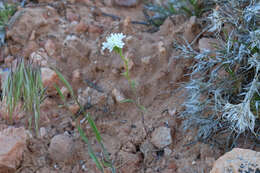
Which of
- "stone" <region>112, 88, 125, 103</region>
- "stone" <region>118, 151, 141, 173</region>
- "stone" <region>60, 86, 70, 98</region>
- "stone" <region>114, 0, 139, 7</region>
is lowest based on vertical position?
"stone" <region>118, 151, 141, 173</region>

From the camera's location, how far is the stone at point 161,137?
241 centimetres

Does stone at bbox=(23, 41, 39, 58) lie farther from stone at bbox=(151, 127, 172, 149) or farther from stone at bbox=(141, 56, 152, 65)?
stone at bbox=(151, 127, 172, 149)

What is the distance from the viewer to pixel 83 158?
2.43 m

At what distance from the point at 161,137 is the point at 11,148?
111cm

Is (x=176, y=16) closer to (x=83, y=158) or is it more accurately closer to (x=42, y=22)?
(x=42, y=22)

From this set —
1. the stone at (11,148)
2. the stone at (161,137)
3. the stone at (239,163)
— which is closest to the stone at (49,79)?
the stone at (11,148)

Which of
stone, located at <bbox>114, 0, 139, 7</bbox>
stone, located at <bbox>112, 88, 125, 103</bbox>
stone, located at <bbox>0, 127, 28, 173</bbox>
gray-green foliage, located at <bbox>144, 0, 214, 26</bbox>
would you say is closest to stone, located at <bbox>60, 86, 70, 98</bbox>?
stone, located at <bbox>112, 88, 125, 103</bbox>

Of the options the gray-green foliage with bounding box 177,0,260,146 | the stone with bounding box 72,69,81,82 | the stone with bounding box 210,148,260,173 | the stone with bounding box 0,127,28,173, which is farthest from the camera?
the stone with bounding box 72,69,81,82

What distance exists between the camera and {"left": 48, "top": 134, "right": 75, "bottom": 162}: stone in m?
2.40

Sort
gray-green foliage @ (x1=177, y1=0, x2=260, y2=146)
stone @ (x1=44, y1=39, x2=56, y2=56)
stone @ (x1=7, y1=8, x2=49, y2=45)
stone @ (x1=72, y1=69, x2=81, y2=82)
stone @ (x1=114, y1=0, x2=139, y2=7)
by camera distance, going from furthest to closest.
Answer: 1. stone @ (x1=114, y1=0, x2=139, y2=7)
2. stone @ (x1=7, y1=8, x2=49, y2=45)
3. stone @ (x1=44, y1=39, x2=56, y2=56)
4. stone @ (x1=72, y1=69, x2=81, y2=82)
5. gray-green foliage @ (x1=177, y1=0, x2=260, y2=146)

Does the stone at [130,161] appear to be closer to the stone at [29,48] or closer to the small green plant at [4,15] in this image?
the stone at [29,48]

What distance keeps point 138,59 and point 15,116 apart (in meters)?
1.19

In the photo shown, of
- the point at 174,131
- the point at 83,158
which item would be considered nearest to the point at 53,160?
the point at 83,158

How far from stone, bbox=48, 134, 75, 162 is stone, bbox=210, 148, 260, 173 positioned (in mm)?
1163
